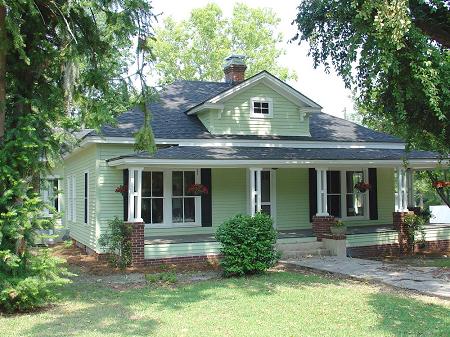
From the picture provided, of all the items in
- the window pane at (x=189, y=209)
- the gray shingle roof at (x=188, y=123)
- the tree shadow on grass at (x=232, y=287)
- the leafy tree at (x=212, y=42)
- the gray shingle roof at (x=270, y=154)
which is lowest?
the tree shadow on grass at (x=232, y=287)

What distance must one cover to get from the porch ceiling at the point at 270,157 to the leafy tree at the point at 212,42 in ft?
92.2

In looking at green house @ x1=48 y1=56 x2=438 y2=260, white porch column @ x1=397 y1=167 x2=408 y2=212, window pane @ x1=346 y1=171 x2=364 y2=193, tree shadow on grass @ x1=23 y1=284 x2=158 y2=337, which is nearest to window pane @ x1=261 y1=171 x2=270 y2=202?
green house @ x1=48 y1=56 x2=438 y2=260

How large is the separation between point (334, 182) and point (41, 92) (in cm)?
1115

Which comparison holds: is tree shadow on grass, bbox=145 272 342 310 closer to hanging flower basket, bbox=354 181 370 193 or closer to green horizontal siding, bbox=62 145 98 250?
green horizontal siding, bbox=62 145 98 250

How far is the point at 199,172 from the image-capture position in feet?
49.5

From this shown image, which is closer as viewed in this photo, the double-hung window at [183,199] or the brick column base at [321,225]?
the brick column base at [321,225]

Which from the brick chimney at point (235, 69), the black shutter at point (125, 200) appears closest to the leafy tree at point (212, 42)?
the brick chimney at point (235, 69)

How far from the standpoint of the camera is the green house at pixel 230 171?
1380cm

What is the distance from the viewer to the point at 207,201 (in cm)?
1512

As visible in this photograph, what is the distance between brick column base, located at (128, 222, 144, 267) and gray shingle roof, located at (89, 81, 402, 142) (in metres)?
2.80

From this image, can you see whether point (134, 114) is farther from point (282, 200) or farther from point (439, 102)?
point (439, 102)

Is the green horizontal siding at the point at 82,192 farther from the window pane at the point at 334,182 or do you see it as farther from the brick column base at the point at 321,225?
the window pane at the point at 334,182

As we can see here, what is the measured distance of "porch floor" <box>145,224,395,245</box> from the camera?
13328mm

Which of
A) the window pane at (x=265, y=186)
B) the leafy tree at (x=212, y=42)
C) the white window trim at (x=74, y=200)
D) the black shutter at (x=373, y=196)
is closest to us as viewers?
the window pane at (x=265, y=186)
